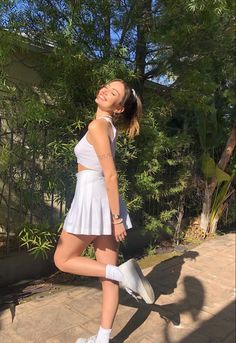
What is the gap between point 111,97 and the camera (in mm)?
3086

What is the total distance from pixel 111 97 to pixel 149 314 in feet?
7.10

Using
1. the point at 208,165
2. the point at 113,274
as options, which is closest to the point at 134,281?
the point at 113,274

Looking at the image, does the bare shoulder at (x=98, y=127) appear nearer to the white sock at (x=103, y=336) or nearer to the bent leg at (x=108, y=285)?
the bent leg at (x=108, y=285)

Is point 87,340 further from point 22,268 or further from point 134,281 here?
point 22,268

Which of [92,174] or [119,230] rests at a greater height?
[92,174]

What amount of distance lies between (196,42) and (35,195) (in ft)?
9.21

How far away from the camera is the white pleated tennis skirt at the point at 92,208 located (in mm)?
3021

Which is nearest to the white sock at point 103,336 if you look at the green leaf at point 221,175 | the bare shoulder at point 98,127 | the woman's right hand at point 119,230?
the woman's right hand at point 119,230

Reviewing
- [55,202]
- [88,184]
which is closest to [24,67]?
[55,202]

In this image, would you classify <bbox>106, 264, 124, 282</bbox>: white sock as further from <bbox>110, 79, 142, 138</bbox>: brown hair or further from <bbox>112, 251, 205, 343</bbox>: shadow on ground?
<bbox>110, 79, 142, 138</bbox>: brown hair

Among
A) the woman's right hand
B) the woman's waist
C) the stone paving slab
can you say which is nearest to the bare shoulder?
the woman's waist

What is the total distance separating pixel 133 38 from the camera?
5375 mm

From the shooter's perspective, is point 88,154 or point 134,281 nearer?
point 88,154

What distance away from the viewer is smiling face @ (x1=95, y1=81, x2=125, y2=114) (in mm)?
3088
